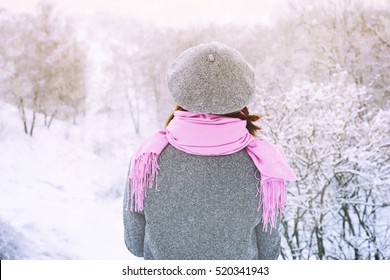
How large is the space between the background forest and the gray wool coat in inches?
89.0

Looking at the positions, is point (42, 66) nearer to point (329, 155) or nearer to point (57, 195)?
point (57, 195)

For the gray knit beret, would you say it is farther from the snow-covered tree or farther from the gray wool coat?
the snow-covered tree

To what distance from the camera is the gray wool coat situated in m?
0.88

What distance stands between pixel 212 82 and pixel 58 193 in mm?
4559

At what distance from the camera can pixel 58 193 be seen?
16.0 ft

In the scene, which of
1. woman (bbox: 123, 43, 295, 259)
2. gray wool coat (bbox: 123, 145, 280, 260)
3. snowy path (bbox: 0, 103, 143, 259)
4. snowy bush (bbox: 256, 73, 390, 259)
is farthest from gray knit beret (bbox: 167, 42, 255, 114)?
snowy bush (bbox: 256, 73, 390, 259)

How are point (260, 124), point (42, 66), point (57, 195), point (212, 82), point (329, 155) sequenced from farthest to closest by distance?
point (42, 66) → point (260, 124) → point (57, 195) → point (329, 155) → point (212, 82)

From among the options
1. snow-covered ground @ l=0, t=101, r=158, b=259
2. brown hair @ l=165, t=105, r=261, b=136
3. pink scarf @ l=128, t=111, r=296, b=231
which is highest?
brown hair @ l=165, t=105, r=261, b=136

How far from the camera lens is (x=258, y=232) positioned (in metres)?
0.97

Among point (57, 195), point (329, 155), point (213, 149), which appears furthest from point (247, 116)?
point (57, 195)

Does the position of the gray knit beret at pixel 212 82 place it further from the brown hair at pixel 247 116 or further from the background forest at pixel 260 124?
the background forest at pixel 260 124

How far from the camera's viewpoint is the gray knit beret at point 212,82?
83 cm

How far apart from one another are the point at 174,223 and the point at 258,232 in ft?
0.77

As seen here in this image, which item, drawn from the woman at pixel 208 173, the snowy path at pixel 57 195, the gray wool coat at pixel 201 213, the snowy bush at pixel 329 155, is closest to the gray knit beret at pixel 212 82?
the woman at pixel 208 173
